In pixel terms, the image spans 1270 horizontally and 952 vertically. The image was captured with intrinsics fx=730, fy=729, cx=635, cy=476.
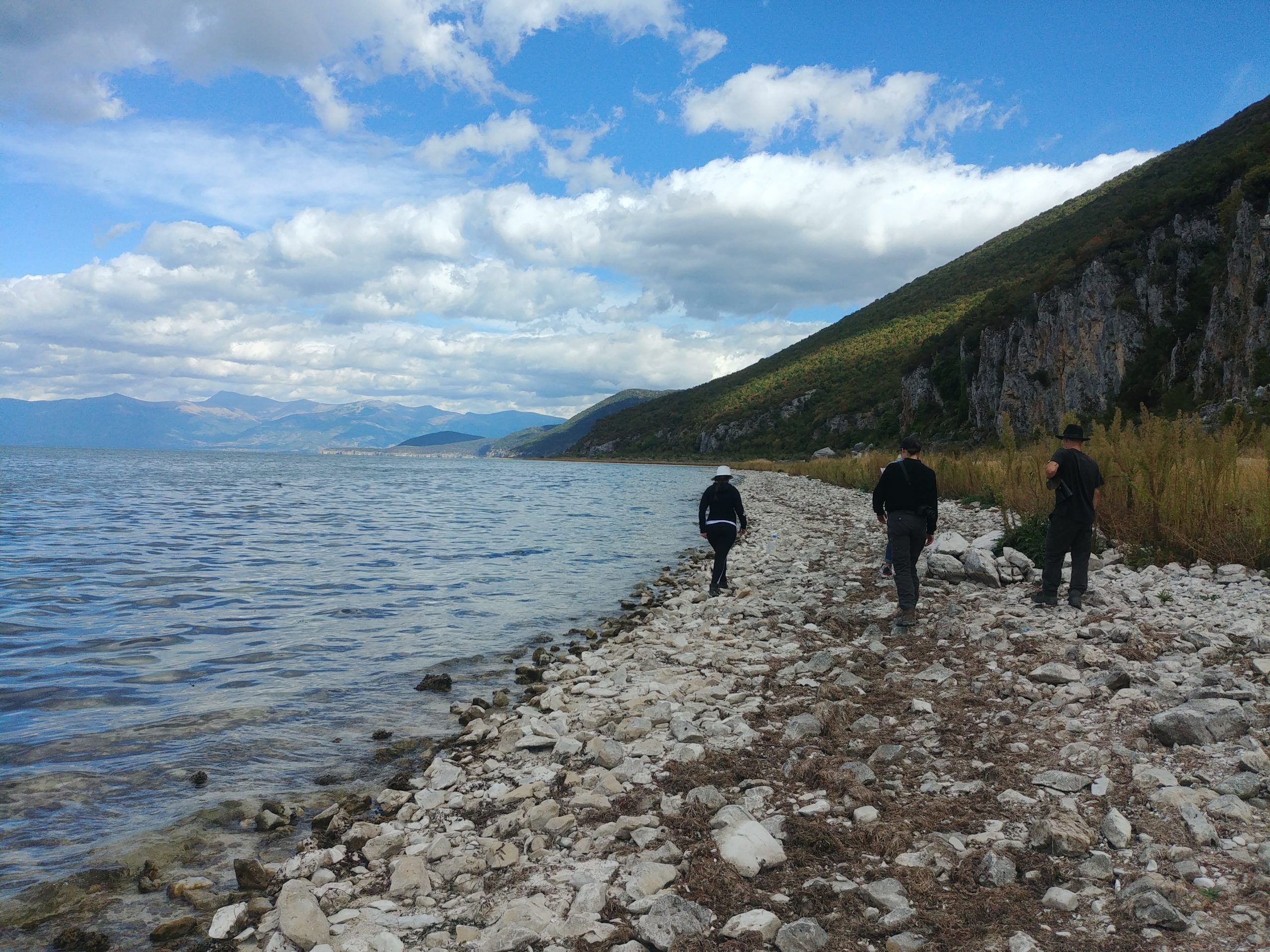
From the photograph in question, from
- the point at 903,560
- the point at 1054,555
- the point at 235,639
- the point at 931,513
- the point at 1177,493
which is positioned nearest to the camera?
the point at 1054,555

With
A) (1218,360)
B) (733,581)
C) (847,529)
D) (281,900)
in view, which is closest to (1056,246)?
(1218,360)

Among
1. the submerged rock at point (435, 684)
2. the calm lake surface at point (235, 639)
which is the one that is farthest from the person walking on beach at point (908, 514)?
the submerged rock at point (435, 684)

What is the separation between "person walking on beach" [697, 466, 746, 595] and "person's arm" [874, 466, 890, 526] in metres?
3.37

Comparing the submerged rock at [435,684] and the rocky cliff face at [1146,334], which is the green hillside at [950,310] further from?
the submerged rock at [435,684]

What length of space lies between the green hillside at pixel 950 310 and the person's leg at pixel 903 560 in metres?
34.0

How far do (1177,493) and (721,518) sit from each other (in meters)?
6.90

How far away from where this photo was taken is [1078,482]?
30.1 ft

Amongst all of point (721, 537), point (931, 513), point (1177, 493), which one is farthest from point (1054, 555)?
point (721, 537)

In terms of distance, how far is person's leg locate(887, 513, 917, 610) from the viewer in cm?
961

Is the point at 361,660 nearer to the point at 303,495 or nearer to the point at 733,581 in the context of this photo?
the point at 733,581

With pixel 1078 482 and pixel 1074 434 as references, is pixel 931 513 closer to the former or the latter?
pixel 1078 482

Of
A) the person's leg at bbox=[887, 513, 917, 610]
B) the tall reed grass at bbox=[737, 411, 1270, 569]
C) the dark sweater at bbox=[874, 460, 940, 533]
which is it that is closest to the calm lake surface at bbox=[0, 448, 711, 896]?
the person's leg at bbox=[887, 513, 917, 610]

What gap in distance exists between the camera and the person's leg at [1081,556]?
8.96 meters

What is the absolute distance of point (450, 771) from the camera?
6.42 meters
